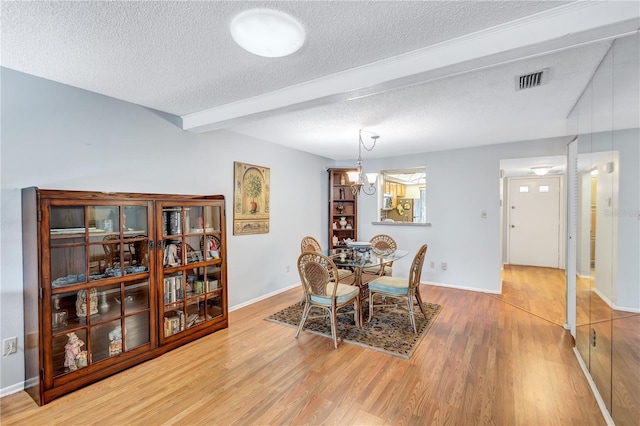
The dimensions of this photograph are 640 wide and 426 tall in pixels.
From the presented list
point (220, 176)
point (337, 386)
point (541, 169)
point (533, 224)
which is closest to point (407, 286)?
point (337, 386)

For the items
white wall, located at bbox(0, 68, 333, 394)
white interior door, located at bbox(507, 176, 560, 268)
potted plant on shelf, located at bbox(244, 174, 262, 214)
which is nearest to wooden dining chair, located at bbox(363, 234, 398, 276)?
white wall, located at bbox(0, 68, 333, 394)

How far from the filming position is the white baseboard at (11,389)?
2082 mm

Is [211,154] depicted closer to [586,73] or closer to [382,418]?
[382,418]

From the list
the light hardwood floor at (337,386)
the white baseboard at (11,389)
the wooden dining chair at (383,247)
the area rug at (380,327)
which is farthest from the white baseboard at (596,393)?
the white baseboard at (11,389)

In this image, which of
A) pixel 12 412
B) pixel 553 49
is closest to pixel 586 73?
pixel 553 49

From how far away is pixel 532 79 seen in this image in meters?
2.25

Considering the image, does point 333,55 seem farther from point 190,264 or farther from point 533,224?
point 533,224

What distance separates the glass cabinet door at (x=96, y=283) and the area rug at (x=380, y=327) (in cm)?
151

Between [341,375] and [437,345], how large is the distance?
1.09 metres

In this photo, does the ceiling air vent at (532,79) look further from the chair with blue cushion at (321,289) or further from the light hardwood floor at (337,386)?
the light hardwood floor at (337,386)

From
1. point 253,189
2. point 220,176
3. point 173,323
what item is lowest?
point 173,323

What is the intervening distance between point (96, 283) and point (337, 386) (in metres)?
2.05

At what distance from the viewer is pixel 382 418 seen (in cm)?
185

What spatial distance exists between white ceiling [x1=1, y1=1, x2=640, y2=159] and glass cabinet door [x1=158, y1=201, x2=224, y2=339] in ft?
3.24
